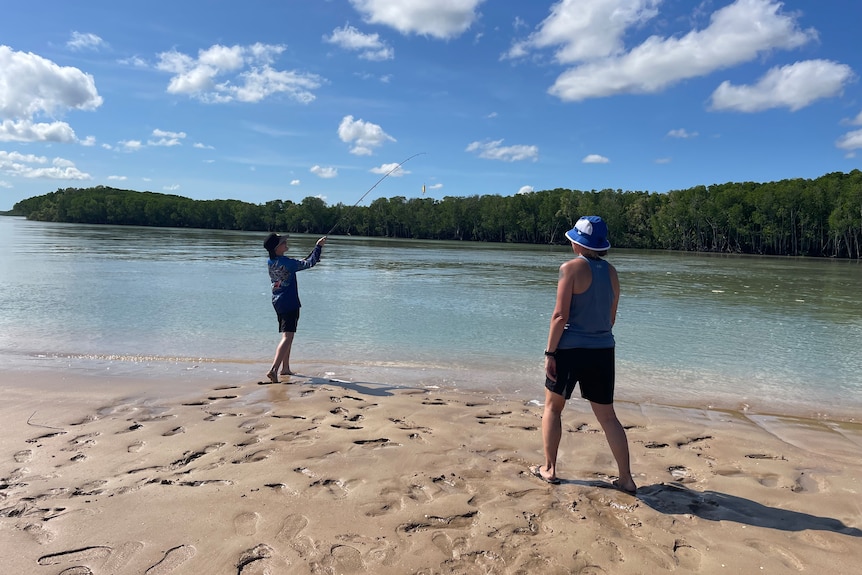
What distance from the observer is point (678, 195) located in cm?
11144

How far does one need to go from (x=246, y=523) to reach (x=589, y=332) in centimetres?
280

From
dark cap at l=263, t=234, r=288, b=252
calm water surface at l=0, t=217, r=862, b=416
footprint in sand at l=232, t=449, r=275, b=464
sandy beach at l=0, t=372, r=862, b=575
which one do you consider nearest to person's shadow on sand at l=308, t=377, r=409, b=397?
calm water surface at l=0, t=217, r=862, b=416

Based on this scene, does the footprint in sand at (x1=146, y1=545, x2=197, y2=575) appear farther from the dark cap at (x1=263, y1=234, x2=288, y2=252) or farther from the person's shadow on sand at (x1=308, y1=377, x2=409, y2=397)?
the dark cap at (x1=263, y1=234, x2=288, y2=252)

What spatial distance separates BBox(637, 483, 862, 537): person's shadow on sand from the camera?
12.9 ft

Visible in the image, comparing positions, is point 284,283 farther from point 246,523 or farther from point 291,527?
point 291,527

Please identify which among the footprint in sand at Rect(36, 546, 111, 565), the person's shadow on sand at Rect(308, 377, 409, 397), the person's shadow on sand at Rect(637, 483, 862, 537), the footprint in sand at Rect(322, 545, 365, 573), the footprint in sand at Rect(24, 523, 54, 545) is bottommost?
the person's shadow on sand at Rect(308, 377, 409, 397)

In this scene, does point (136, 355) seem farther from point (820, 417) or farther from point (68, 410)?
point (820, 417)

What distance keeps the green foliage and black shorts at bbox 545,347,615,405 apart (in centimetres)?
4164

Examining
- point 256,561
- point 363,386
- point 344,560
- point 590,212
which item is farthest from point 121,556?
point 590,212

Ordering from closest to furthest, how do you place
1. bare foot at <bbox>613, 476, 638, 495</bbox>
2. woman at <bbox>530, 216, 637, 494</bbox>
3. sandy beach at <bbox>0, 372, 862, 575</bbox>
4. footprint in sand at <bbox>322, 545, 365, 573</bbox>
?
1. footprint in sand at <bbox>322, 545, 365, 573</bbox>
2. sandy beach at <bbox>0, 372, 862, 575</bbox>
3. woman at <bbox>530, 216, 637, 494</bbox>
4. bare foot at <bbox>613, 476, 638, 495</bbox>

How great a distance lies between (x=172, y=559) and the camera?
10.8 feet

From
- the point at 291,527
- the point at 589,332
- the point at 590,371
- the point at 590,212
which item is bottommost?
the point at 291,527

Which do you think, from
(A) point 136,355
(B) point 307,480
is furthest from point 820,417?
(A) point 136,355

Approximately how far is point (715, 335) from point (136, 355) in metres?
12.3
